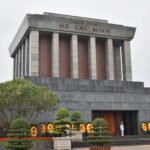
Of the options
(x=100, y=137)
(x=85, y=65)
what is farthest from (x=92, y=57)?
(x=100, y=137)

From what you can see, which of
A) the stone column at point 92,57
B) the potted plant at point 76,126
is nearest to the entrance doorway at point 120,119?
the potted plant at point 76,126

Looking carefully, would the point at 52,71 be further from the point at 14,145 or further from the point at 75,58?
the point at 14,145

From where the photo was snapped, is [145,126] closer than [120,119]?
Yes

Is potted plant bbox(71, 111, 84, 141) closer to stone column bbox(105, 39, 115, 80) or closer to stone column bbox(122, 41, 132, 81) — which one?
stone column bbox(105, 39, 115, 80)

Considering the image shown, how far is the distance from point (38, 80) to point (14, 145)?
1528 centimetres

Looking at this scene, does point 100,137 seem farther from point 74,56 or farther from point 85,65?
point 85,65

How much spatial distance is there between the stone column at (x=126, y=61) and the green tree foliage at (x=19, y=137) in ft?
89.3

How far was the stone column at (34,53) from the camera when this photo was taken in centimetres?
3953

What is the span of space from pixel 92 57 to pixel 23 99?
58.1ft

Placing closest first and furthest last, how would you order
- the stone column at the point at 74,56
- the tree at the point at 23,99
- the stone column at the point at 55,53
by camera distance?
1. the tree at the point at 23,99
2. the stone column at the point at 55,53
3. the stone column at the point at 74,56

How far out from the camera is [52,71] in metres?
40.9

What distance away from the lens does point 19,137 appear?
1836 cm

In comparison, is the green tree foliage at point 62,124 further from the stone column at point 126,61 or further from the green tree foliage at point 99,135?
the stone column at point 126,61

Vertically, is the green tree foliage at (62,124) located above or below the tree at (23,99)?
below
